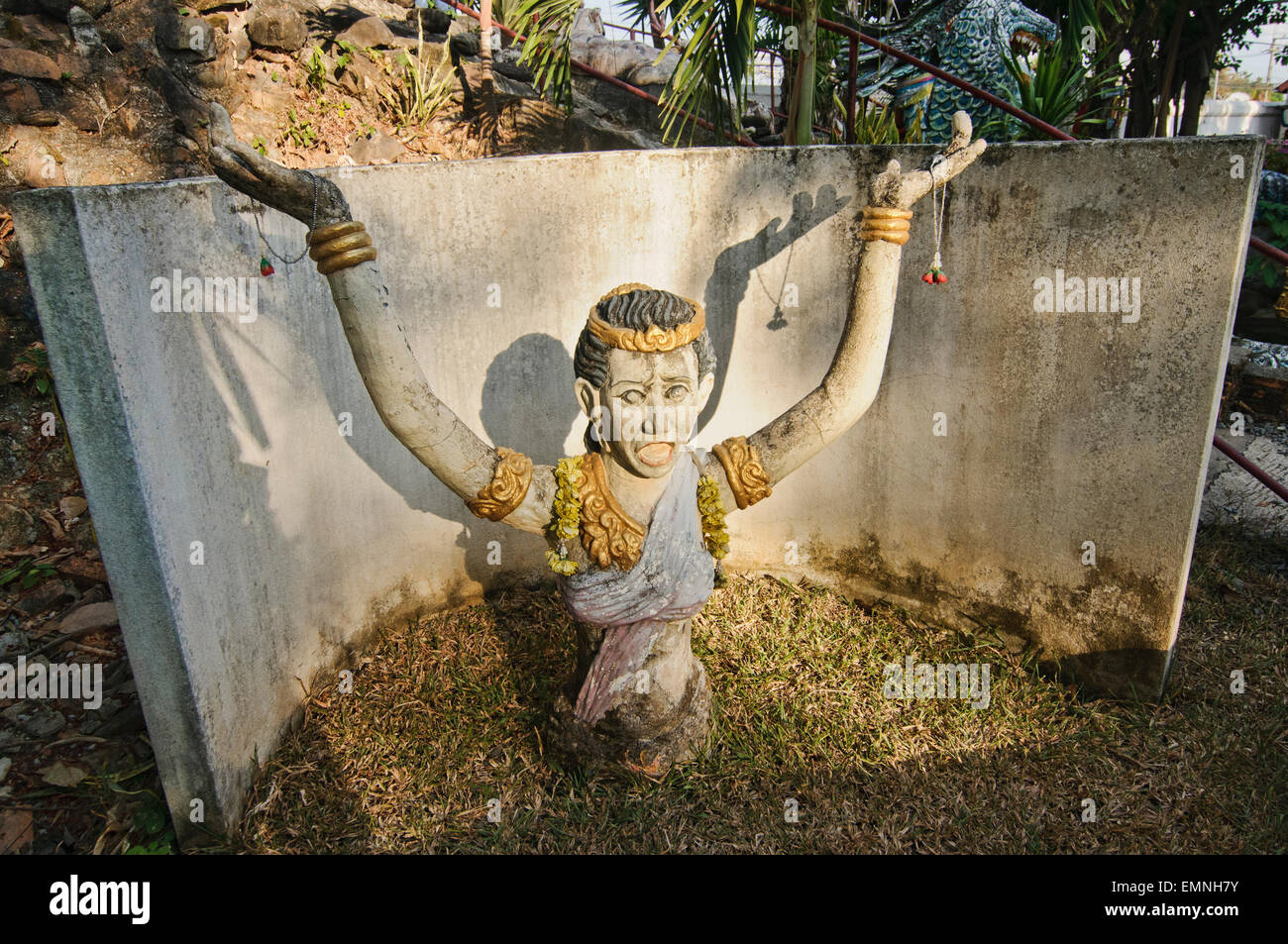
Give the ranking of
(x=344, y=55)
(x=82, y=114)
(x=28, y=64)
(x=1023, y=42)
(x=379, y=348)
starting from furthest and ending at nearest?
1. (x=1023, y=42)
2. (x=344, y=55)
3. (x=82, y=114)
4. (x=28, y=64)
5. (x=379, y=348)

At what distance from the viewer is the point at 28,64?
5.10 metres

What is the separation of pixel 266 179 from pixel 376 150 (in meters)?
3.78

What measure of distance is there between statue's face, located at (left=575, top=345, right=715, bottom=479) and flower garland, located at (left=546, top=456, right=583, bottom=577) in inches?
7.9

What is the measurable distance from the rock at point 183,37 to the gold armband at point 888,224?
187 inches

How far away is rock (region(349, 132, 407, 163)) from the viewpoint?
5648mm

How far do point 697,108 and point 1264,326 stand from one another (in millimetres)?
6351

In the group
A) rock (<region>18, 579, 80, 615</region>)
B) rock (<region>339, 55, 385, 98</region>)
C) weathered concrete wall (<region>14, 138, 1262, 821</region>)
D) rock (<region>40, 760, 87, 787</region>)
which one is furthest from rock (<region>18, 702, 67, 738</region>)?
rock (<region>339, 55, 385, 98</region>)

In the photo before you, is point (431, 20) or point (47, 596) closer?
point (47, 596)

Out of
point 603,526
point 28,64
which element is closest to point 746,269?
point 603,526

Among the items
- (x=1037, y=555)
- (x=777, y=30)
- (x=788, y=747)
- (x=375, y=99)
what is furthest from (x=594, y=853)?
(x=375, y=99)

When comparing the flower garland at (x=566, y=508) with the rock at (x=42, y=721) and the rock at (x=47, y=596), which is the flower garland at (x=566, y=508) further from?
the rock at (x=47, y=596)

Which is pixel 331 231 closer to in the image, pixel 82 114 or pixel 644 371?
pixel 644 371

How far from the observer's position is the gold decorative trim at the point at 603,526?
2.91 m

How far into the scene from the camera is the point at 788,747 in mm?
3551
